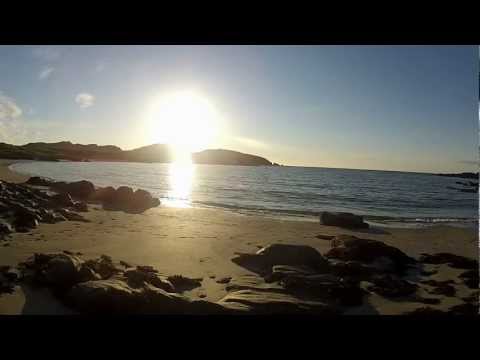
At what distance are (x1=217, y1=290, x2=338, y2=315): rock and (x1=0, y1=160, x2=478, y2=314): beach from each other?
0.61 m

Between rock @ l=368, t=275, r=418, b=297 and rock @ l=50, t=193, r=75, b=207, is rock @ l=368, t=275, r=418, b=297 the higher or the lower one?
the lower one

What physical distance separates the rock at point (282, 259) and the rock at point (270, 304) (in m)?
1.78

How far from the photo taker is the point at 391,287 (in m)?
6.86

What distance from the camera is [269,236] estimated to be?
1182cm

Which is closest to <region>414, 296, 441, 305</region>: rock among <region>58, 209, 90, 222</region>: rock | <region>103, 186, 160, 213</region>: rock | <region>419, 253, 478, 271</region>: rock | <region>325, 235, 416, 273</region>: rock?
<region>325, 235, 416, 273</region>: rock

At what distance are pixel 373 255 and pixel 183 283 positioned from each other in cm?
507

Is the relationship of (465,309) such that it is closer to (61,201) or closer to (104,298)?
(104,298)

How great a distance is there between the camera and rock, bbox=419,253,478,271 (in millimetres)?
8922

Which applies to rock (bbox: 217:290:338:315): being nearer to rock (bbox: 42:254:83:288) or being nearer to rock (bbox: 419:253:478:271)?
rock (bbox: 42:254:83:288)

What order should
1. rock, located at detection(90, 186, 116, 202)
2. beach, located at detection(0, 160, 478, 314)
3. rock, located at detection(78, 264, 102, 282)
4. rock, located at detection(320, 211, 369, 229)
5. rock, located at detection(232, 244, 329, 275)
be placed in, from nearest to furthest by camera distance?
rock, located at detection(78, 264, 102, 282), beach, located at detection(0, 160, 478, 314), rock, located at detection(232, 244, 329, 275), rock, located at detection(320, 211, 369, 229), rock, located at detection(90, 186, 116, 202)

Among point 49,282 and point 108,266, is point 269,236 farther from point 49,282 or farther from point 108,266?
point 49,282
